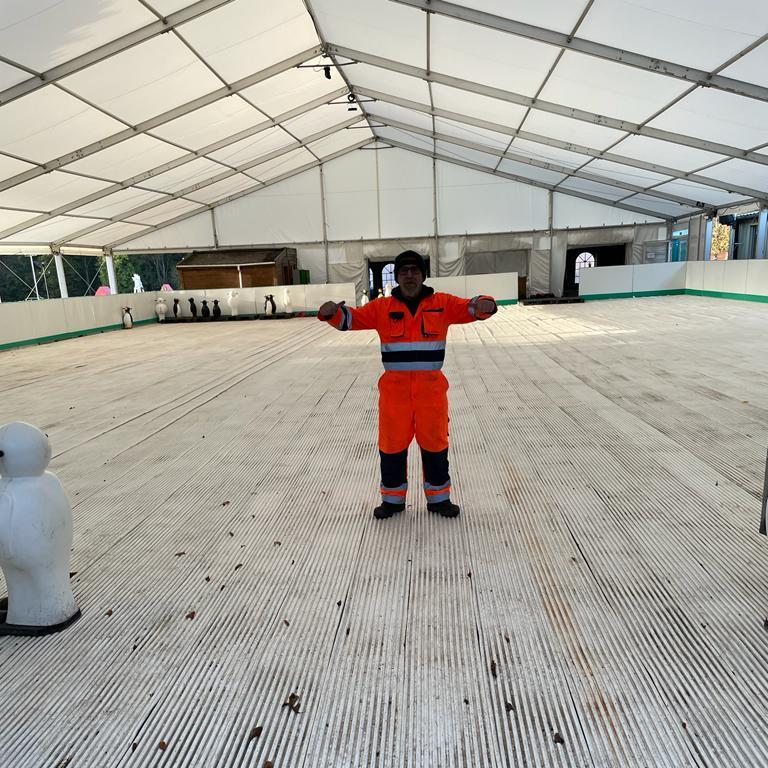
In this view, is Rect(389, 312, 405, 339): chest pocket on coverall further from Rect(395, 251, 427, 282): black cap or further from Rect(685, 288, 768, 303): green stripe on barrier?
Rect(685, 288, 768, 303): green stripe on barrier

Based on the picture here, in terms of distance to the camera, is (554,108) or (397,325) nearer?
(397,325)

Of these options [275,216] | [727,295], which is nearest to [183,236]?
[275,216]

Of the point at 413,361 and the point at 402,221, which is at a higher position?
the point at 402,221

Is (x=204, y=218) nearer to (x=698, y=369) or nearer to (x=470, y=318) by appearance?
(x=698, y=369)

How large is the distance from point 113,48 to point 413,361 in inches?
418

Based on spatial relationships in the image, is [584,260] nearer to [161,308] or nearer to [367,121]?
[367,121]

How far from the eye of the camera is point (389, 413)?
121 inches

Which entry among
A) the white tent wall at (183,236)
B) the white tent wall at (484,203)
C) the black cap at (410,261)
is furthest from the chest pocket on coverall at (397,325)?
the white tent wall at (183,236)

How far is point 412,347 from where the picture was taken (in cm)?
302

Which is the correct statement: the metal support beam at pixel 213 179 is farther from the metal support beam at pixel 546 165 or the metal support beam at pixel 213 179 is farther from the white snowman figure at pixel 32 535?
the white snowman figure at pixel 32 535

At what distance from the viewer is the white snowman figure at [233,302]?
20.0 m

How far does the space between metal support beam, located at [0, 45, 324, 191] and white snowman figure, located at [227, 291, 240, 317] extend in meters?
Result: 6.82

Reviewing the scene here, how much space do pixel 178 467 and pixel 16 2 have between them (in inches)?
322

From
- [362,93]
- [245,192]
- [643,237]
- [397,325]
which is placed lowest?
[397,325]
